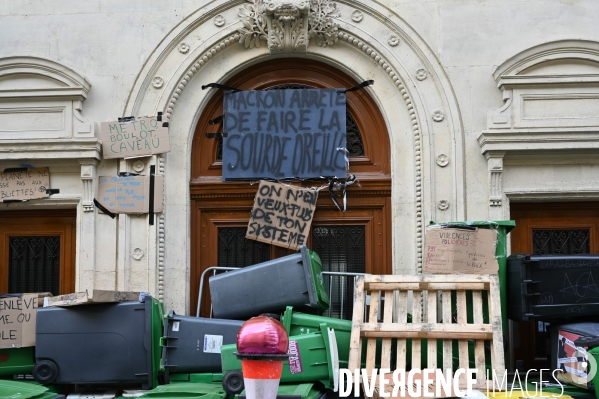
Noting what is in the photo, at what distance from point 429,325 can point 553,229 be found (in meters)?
2.50

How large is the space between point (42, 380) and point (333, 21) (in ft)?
15.4

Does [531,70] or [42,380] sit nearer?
[42,380]

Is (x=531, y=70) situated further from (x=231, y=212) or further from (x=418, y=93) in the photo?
(x=231, y=212)

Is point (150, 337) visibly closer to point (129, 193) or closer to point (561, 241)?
point (129, 193)

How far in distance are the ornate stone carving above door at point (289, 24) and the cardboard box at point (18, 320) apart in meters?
3.59

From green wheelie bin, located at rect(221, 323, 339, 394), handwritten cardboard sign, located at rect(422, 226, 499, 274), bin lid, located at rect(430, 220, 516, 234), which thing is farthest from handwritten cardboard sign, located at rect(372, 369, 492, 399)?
bin lid, located at rect(430, 220, 516, 234)

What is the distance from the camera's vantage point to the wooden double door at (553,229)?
834 centimetres

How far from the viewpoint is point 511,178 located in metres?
8.27

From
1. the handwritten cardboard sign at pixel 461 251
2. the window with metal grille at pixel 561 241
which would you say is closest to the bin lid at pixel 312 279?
the handwritten cardboard sign at pixel 461 251

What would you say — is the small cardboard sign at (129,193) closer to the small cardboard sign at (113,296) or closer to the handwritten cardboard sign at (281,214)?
the handwritten cardboard sign at (281,214)

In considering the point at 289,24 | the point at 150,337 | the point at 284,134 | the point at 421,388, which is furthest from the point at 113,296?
the point at 289,24

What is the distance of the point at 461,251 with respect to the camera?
289 inches

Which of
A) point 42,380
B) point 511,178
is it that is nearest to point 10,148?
point 42,380

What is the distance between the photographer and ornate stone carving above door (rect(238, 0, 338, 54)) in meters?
8.39
